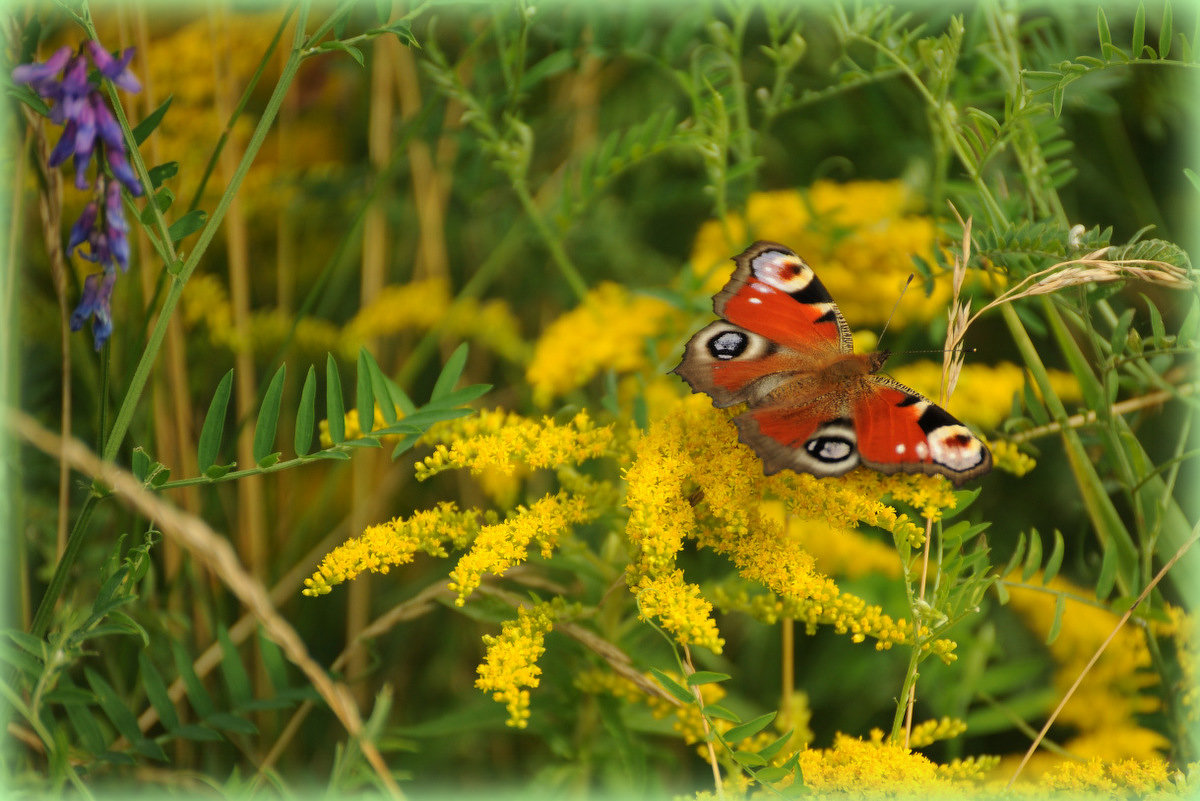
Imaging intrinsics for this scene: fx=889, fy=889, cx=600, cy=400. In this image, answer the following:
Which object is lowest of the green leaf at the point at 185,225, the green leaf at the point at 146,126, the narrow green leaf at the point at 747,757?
the narrow green leaf at the point at 747,757

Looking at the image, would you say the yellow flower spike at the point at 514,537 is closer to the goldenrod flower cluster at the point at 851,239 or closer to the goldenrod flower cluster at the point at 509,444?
the goldenrod flower cluster at the point at 509,444

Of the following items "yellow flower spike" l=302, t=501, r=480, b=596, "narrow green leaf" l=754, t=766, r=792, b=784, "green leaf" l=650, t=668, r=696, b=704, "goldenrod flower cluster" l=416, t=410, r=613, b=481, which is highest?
"goldenrod flower cluster" l=416, t=410, r=613, b=481

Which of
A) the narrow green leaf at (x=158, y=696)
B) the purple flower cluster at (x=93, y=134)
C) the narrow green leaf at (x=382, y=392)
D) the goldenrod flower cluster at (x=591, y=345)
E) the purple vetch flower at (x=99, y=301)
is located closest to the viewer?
the purple flower cluster at (x=93, y=134)

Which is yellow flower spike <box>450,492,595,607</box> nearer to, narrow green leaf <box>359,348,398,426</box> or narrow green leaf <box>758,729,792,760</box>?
narrow green leaf <box>359,348,398,426</box>

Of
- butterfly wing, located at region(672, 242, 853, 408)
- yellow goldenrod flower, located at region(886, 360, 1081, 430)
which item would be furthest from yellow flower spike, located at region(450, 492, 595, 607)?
yellow goldenrod flower, located at region(886, 360, 1081, 430)

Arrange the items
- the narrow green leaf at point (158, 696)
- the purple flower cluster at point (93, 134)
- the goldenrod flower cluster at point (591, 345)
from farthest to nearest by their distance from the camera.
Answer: the goldenrod flower cluster at point (591, 345) → the narrow green leaf at point (158, 696) → the purple flower cluster at point (93, 134)

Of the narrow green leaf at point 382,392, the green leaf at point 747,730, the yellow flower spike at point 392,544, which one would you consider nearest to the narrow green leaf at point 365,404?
the narrow green leaf at point 382,392
